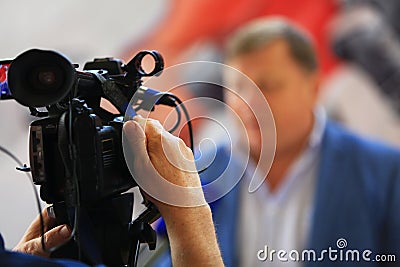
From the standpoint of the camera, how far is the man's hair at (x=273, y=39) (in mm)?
1900

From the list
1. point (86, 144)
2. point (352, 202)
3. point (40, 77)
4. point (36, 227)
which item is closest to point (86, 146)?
point (86, 144)

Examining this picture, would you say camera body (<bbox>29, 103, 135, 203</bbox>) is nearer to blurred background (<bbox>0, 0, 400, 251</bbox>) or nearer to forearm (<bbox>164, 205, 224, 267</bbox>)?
forearm (<bbox>164, 205, 224, 267</bbox>)

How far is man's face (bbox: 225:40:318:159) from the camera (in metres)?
1.91

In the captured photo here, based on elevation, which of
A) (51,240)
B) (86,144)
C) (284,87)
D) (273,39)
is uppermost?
(273,39)

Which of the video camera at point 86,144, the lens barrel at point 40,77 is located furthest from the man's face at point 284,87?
the lens barrel at point 40,77

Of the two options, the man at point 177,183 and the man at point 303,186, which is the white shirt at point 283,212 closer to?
the man at point 303,186

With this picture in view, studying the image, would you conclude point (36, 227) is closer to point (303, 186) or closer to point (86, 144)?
point (86, 144)

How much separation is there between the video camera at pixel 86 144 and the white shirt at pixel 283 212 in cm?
97

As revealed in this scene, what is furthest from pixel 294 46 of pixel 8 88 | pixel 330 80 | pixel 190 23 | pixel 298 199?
pixel 8 88

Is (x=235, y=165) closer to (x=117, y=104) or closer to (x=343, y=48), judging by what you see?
(x=117, y=104)

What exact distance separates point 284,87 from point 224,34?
0.75ft

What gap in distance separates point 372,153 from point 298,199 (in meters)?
0.24

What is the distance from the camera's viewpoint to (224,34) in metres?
1.94

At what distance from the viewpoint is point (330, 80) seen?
193cm
